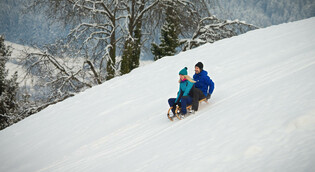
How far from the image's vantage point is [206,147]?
126 inches

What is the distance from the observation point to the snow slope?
109 inches

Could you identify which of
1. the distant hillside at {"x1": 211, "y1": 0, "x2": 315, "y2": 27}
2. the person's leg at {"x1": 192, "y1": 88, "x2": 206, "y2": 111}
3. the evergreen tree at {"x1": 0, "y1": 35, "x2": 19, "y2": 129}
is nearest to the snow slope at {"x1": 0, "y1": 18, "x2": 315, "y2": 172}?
the person's leg at {"x1": 192, "y1": 88, "x2": 206, "y2": 111}

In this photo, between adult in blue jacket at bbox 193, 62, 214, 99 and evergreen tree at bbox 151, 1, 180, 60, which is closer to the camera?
adult in blue jacket at bbox 193, 62, 214, 99

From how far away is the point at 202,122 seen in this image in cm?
428

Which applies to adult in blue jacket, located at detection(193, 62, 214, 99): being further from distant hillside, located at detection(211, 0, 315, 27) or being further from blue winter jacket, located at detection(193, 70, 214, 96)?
distant hillside, located at detection(211, 0, 315, 27)

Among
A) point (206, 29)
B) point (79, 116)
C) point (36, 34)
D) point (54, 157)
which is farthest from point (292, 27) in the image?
point (36, 34)

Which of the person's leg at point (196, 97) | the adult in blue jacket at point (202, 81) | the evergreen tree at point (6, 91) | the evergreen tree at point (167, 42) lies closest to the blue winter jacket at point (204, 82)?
the adult in blue jacket at point (202, 81)

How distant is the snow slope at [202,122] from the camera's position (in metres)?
2.77

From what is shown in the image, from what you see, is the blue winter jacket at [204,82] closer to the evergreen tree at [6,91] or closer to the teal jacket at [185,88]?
the teal jacket at [185,88]

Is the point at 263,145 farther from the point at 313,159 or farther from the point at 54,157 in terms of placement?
the point at 54,157

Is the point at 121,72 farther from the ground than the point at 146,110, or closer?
farther from the ground

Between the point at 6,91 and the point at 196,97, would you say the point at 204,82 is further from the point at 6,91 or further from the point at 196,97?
the point at 6,91

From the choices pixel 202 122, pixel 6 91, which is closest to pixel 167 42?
pixel 6 91

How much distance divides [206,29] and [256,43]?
7425 millimetres
